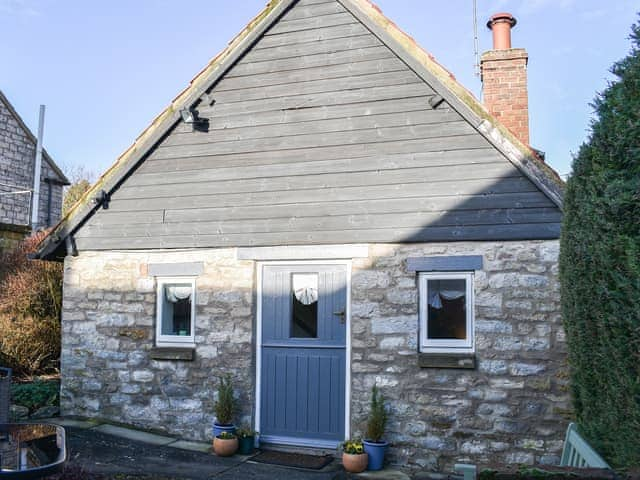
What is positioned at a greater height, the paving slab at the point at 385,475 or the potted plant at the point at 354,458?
the potted plant at the point at 354,458

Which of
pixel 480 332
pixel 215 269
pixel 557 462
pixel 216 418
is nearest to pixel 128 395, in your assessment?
pixel 216 418

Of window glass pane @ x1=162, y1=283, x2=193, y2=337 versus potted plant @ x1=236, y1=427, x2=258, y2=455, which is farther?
window glass pane @ x1=162, y1=283, x2=193, y2=337

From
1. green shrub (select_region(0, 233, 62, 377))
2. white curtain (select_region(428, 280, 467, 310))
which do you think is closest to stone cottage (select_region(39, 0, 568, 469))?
white curtain (select_region(428, 280, 467, 310))

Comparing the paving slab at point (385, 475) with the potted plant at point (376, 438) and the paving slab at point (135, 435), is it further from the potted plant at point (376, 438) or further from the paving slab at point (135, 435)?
the paving slab at point (135, 435)

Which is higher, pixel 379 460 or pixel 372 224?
pixel 372 224

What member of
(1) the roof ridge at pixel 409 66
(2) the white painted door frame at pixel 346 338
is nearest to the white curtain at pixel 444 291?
(2) the white painted door frame at pixel 346 338

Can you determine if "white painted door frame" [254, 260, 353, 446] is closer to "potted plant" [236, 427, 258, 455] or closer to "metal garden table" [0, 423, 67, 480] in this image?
"potted plant" [236, 427, 258, 455]

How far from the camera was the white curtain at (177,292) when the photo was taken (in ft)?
27.4

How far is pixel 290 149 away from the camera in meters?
7.89

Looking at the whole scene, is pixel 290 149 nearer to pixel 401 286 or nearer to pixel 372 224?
pixel 372 224

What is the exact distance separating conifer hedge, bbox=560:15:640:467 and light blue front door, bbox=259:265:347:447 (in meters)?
3.68

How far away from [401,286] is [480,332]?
987mm

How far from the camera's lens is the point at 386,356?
7.18 metres

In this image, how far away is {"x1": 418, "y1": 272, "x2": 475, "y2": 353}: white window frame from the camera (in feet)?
22.9
